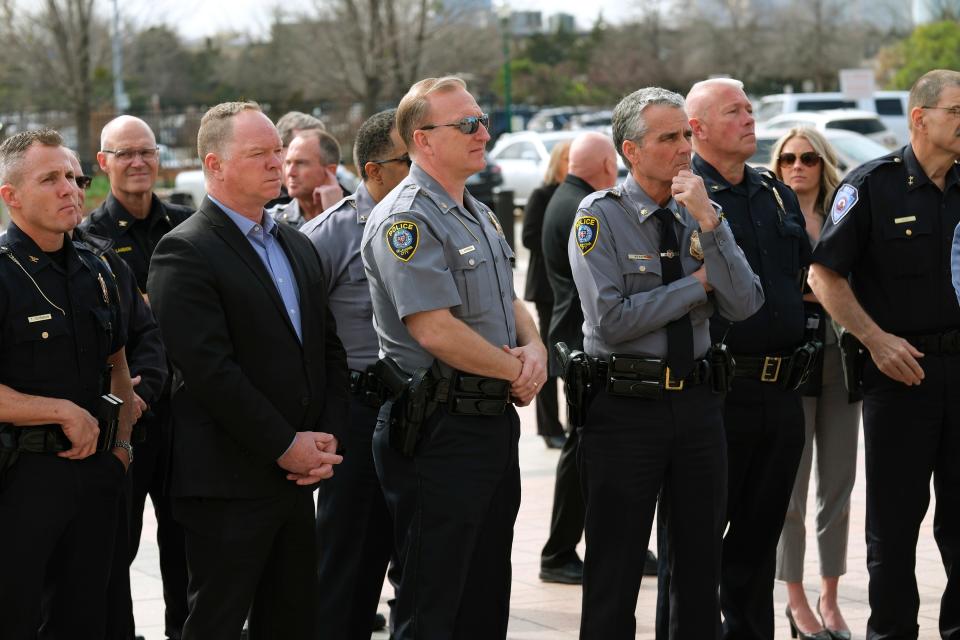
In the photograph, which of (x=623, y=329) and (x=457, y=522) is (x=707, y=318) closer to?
(x=623, y=329)

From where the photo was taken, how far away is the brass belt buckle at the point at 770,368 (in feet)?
16.9

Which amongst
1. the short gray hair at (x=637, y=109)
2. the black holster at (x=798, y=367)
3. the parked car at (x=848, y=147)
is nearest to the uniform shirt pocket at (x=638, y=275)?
the short gray hair at (x=637, y=109)

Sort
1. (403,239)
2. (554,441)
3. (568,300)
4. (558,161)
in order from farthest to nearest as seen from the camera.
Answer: (554,441) < (558,161) < (568,300) < (403,239)

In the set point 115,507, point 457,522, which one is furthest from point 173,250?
point 457,522

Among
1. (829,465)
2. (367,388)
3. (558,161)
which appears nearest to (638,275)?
(367,388)

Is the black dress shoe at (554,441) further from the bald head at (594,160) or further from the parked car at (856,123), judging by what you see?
the parked car at (856,123)

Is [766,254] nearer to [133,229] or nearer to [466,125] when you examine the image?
[466,125]

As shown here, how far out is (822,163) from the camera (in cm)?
624

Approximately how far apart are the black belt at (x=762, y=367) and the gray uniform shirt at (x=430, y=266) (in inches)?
40.5

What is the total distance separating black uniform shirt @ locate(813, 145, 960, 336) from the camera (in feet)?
17.5

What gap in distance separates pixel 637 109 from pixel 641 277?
23.6 inches

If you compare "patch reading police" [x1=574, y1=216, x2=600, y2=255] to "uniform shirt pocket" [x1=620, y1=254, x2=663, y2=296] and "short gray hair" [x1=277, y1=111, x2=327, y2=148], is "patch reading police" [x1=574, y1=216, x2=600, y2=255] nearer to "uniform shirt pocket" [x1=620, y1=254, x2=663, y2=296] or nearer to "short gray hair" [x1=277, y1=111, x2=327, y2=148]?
"uniform shirt pocket" [x1=620, y1=254, x2=663, y2=296]

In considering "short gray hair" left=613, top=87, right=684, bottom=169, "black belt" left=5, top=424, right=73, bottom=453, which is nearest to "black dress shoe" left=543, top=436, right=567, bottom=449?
"short gray hair" left=613, top=87, right=684, bottom=169

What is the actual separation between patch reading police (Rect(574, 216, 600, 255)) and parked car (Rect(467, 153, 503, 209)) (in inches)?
833
